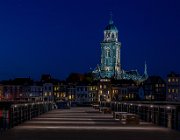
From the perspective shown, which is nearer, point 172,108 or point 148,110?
point 172,108

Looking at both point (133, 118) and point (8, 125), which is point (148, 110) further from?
point (8, 125)

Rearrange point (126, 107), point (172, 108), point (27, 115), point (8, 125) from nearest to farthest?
point (8, 125)
point (172, 108)
point (27, 115)
point (126, 107)

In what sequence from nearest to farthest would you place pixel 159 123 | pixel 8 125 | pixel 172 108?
pixel 8 125 < pixel 172 108 < pixel 159 123

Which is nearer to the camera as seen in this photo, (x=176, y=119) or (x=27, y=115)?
(x=176, y=119)

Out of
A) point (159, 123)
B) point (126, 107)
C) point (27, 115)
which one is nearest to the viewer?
point (159, 123)

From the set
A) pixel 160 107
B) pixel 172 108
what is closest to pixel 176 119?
pixel 172 108

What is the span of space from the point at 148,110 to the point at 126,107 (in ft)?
70.9

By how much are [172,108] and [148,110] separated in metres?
11.2

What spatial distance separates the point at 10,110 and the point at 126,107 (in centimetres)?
3473
